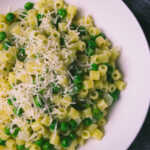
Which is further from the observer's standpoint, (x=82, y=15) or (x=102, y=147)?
(x=82, y=15)

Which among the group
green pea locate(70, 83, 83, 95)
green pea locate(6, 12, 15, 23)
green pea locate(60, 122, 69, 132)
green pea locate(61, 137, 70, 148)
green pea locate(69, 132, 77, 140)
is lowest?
green pea locate(61, 137, 70, 148)

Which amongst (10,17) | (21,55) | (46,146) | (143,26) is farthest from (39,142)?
(143,26)

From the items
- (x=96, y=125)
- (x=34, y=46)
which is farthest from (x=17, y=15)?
(x=96, y=125)

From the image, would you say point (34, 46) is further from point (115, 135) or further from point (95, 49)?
point (115, 135)

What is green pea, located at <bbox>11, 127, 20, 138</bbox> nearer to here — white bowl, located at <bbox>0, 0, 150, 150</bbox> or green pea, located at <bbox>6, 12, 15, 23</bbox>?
white bowl, located at <bbox>0, 0, 150, 150</bbox>

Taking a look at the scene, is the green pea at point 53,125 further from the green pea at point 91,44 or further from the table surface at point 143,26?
the table surface at point 143,26

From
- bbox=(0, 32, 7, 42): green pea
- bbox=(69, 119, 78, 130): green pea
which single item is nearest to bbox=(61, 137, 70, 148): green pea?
bbox=(69, 119, 78, 130): green pea
